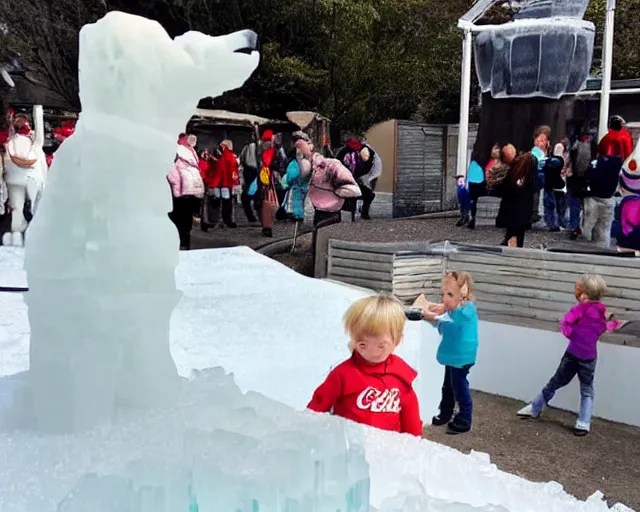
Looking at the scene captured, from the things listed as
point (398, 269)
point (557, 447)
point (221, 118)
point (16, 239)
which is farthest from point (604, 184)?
point (221, 118)

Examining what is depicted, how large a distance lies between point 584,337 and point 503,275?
4.16 ft

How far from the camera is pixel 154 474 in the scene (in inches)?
65.1

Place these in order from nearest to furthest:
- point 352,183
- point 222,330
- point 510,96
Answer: point 222,330 → point 352,183 → point 510,96

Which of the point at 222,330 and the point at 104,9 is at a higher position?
the point at 104,9

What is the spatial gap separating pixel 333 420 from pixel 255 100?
1602cm

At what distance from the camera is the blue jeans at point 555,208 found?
988 cm

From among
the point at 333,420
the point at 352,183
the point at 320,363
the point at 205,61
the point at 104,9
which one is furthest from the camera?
the point at 104,9

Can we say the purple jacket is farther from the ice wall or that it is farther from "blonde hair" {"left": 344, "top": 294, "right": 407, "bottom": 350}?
the ice wall

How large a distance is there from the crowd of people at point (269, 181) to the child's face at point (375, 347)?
192 inches

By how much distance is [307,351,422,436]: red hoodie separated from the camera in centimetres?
250

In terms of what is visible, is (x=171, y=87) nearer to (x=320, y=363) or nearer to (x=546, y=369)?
(x=320, y=363)

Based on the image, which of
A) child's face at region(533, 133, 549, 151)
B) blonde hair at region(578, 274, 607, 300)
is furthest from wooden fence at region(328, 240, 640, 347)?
child's face at region(533, 133, 549, 151)

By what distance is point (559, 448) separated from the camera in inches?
185

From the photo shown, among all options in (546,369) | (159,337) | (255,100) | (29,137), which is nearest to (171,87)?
(159,337)
